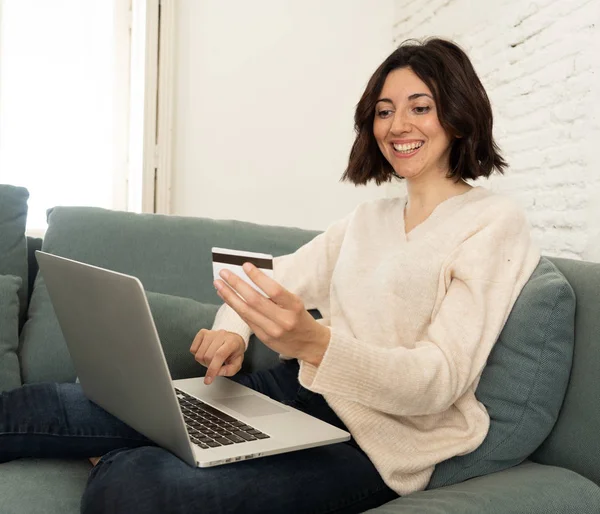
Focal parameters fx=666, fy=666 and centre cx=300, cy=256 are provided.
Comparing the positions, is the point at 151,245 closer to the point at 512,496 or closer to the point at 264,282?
the point at 264,282

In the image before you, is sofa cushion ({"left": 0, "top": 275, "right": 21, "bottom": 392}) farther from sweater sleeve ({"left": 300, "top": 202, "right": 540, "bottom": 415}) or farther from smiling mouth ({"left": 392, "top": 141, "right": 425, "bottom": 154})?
smiling mouth ({"left": 392, "top": 141, "right": 425, "bottom": 154})

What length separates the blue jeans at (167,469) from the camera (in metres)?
0.87

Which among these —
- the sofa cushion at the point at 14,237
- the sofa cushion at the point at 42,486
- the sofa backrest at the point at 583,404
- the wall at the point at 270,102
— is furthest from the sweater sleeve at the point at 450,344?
the wall at the point at 270,102

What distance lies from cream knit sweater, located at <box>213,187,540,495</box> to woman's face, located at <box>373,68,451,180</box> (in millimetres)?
100

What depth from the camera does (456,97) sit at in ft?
4.20

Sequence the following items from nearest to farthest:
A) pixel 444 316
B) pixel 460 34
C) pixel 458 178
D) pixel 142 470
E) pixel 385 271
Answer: pixel 142 470 → pixel 444 316 → pixel 385 271 → pixel 458 178 → pixel 460 34

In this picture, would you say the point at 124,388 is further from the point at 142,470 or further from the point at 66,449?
the point at 66,449

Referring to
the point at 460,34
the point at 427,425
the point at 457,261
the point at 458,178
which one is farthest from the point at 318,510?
the point at 460,34

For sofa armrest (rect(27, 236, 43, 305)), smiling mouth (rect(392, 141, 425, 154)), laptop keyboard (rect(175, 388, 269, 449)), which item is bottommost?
laptop keyboard (rect(175, 388, 269, 449))

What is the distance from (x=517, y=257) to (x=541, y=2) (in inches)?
60.2

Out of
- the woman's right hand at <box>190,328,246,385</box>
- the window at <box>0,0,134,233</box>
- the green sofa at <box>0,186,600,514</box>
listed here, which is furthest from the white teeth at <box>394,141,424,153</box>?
the window at <box>0,0,134,233</box>

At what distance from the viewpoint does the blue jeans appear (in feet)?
2.86

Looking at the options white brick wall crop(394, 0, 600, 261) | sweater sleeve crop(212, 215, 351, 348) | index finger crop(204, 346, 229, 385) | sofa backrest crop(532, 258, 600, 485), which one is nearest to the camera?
sofa backrest crop(532, 258, 600, 485)

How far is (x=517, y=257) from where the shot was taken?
1134mm
